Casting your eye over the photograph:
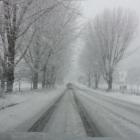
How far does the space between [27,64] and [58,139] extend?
2238cm

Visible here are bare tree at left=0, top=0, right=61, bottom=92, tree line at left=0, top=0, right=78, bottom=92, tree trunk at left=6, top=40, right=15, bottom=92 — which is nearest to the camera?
tree line at left=0, top=0, right=78, bottom=92

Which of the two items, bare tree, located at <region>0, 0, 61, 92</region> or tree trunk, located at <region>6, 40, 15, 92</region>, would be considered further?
tree trunk, located at <region>6, 40, 15, 92</region>

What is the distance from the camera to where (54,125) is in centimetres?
824

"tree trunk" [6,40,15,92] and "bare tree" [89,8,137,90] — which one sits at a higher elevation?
"bare tree" [89,8,137,90]

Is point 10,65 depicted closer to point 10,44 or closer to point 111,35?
point 10,44

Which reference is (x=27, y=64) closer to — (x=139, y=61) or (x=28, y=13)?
(x=28, y=13)

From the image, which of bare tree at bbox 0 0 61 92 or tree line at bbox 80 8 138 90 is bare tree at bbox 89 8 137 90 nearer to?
tree line at bbox 80 8 138 90

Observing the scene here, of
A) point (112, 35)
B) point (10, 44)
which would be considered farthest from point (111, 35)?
point (10, 44)

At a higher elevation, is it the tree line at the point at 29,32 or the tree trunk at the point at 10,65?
the tree line at the point at 29,32

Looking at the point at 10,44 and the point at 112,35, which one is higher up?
the point at 112,35

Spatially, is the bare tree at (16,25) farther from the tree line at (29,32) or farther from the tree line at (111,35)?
the tree line at (111,35)

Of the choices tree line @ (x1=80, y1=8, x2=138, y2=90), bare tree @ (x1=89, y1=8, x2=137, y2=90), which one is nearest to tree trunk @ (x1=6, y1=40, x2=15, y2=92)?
tree line @ (x1=80, y1=8, x2=138, y2=90)

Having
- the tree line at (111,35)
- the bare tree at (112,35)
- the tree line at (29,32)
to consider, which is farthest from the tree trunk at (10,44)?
the bare tree at (112,35)

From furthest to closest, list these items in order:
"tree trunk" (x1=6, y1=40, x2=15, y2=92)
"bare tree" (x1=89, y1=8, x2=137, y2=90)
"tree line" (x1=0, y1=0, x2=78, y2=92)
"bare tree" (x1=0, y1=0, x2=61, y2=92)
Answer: "bare tree" (x1=89, y1=8, x2=137, y2=90) → "tree trunk" (x1=6, y1=40, x2=15, y2=92) → "bare tree" (x1=0, y1=0, x2=61, y2=92) → "tree line" (x1=0, y1=0, x2=78, y2=92)
